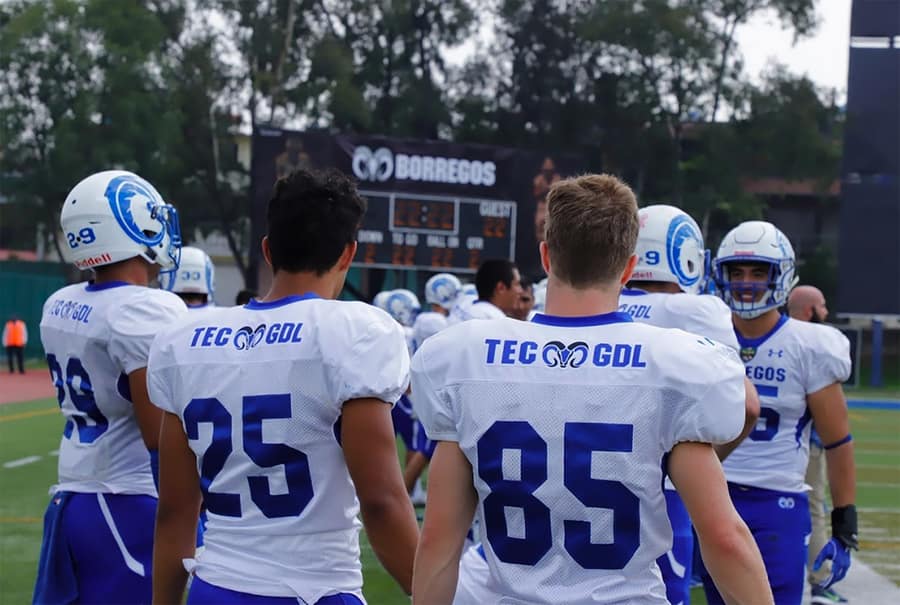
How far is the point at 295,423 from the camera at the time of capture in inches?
109

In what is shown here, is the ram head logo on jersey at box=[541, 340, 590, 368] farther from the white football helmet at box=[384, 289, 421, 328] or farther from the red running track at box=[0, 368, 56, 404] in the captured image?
the red running track at box=[0, 368, 56, 404]

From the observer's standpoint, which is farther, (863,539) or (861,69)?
(861,69)

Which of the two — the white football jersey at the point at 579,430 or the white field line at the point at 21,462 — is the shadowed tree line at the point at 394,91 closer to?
the white field line at the point at 21,462

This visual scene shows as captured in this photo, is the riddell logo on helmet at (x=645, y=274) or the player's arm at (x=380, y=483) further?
the riddell logo on helmet at (x=645, y=274)

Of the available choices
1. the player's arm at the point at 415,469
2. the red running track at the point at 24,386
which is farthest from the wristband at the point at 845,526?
the red running track at the point at 24,386

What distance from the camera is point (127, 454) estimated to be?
12.5ft

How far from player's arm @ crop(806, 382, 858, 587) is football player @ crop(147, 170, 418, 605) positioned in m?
2.43

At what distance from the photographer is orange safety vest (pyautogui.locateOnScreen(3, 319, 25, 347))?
2681 cm

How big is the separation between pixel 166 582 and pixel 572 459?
1.25m

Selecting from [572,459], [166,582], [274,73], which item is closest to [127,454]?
[166,582]

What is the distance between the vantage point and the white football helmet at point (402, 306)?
15.0m

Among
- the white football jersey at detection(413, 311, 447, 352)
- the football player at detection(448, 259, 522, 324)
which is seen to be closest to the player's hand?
the football player at detection(448, 259, 522, 324)

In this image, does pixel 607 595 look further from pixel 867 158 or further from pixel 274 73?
pixel 274 73

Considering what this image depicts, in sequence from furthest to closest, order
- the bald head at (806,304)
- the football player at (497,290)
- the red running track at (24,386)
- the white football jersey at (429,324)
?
the red running track at (24,386)
the white football jersey at (429,324)
the football player at (497,290)
the bald head at (806,304)
